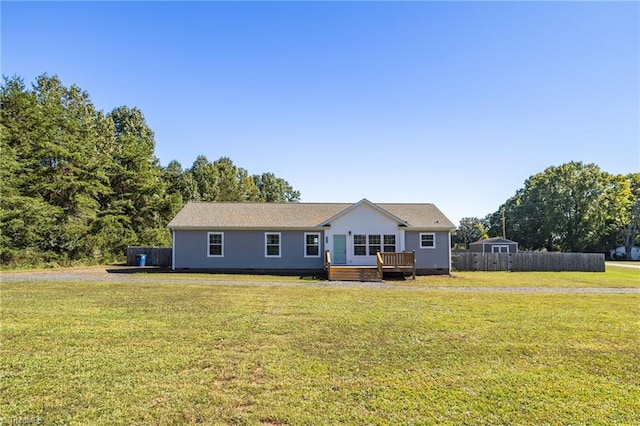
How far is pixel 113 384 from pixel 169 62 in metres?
14.0

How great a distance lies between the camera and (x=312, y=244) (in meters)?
21.3

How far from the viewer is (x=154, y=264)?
86.1ft

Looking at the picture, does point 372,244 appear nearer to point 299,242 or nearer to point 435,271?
point 435,271

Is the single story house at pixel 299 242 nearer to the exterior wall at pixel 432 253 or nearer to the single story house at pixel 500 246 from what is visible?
the exterior wall at pixel 432 253

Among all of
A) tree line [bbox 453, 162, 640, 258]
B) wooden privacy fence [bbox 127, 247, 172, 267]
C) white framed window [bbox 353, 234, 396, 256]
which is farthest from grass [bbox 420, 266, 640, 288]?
tree line [bbox 453, 162, 640, 258]

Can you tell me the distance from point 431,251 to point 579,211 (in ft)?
139

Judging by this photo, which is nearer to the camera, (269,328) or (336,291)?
(269,328)

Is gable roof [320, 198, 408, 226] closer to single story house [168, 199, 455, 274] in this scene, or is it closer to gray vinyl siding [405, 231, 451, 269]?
single story house [168, 199, 455, 274]

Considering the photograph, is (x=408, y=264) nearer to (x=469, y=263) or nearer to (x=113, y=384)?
(x=469, y=263)

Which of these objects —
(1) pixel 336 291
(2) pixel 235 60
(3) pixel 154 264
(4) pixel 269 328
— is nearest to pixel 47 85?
(3) pixel 154 264

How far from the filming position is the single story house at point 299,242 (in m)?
20.9

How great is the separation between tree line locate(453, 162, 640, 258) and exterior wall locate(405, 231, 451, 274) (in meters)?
34.0

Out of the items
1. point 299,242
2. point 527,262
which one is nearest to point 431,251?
point 299,242

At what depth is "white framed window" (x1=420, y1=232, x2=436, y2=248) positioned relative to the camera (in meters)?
21.5
